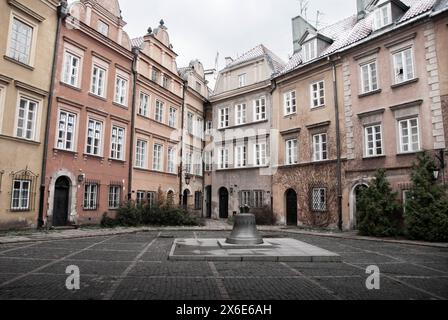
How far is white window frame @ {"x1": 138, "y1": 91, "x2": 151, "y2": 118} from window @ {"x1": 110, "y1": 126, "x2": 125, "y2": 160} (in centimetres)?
236

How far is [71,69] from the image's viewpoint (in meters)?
18.9

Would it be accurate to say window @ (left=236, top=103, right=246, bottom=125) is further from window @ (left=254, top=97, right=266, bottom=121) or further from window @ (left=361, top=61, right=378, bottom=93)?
window @ (left=361, top=61, right=378, bottom=93)

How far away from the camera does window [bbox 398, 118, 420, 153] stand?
1717 cm

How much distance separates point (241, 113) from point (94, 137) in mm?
12353

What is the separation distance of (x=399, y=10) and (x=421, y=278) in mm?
17111

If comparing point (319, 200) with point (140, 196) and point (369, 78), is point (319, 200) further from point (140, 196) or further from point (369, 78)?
point (140, 196)

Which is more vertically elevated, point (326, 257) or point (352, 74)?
point (352, 74)

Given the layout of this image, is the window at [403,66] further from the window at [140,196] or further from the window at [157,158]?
the window at [140,196]

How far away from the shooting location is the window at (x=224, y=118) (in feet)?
96.6

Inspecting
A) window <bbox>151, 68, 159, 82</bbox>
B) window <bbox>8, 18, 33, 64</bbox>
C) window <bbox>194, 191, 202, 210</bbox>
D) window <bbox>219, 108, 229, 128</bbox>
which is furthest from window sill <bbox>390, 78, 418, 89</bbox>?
window <bbox>8, 18, 33, 64</bbox>

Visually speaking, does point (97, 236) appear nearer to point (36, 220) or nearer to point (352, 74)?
point (36, 220)

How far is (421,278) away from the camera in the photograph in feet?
25.3
